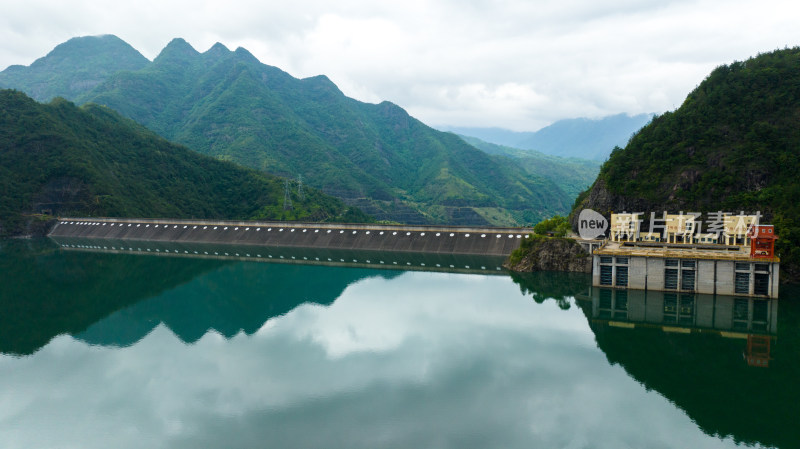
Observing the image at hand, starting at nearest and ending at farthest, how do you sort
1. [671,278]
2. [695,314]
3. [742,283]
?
[695,314], [742,283], [671,278]

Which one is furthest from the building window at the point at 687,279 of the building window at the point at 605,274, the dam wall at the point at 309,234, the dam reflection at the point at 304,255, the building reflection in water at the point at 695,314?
the dam wall at the point at 309,234

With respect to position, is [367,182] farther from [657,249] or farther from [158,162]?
[657,249]

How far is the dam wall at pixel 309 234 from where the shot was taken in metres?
67.5

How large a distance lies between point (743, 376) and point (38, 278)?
6801cm

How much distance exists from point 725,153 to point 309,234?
198 ft

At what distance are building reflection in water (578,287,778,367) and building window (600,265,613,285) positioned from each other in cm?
146

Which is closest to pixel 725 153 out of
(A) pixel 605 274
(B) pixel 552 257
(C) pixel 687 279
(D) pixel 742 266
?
(D) pixel 742 266

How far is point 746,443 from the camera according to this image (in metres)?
18.8

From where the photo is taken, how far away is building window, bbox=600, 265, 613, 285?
4381 cm

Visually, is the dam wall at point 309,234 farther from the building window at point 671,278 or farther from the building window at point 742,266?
the building window at point 742,266

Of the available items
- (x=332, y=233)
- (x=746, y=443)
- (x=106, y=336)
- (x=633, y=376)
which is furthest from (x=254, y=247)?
(x=746, y=443)

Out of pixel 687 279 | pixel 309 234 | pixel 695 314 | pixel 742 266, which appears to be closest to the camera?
pixel 695 314

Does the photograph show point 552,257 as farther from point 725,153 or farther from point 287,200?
point 287,200

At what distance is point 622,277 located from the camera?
142 feet
